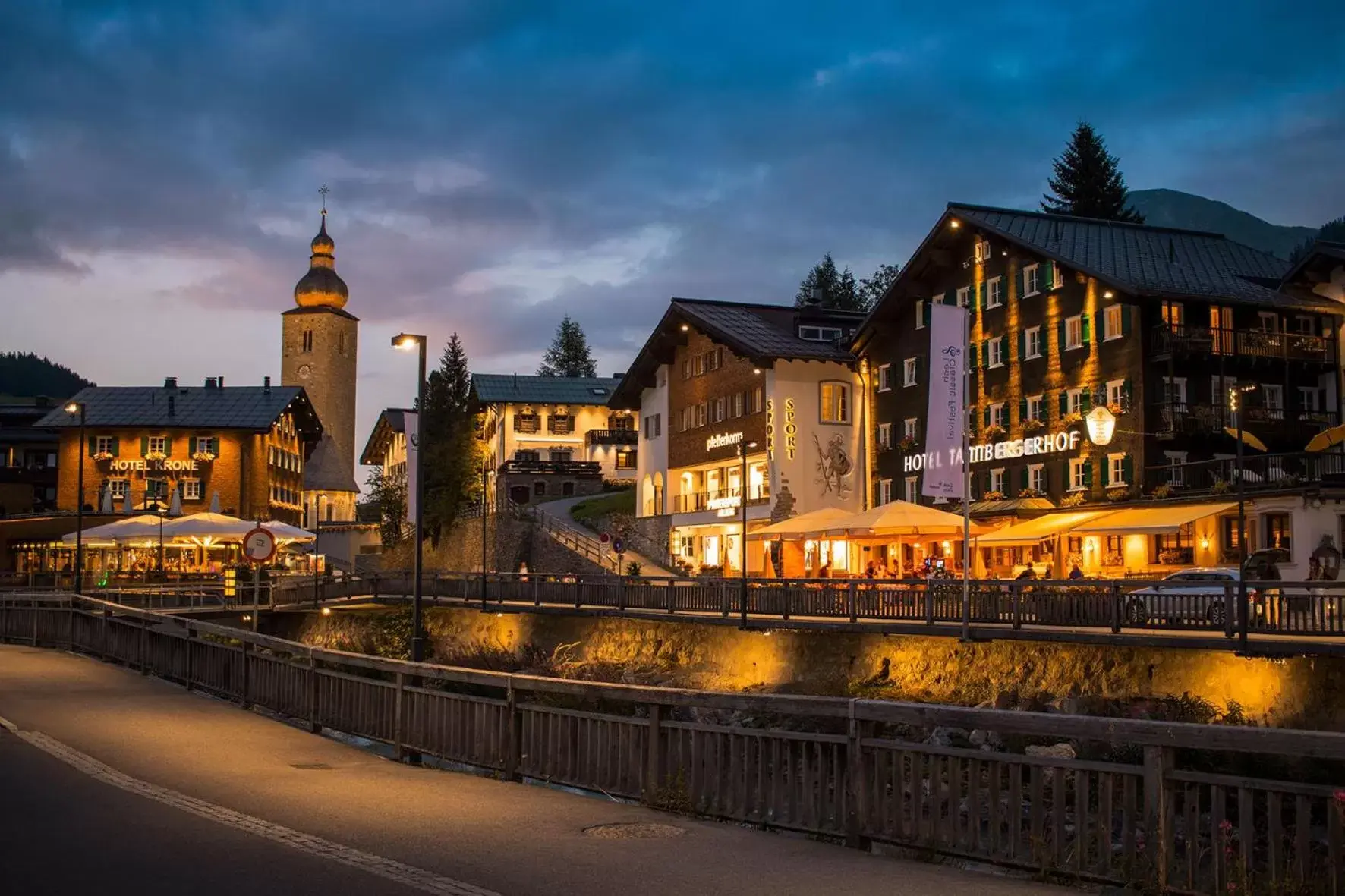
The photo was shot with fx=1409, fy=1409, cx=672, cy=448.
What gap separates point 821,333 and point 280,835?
5629cm

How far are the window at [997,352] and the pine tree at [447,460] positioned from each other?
36.4 metres

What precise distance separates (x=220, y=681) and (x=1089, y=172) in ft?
253

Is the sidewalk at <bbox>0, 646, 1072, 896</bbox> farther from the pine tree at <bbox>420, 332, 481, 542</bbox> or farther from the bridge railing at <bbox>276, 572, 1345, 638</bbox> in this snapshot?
the pine tree at <bbox>420, 332, 481, 542</bbox>

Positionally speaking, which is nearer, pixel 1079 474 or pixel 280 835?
pixel 280 835

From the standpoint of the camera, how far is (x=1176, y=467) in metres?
43.0

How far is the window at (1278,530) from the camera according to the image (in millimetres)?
39312

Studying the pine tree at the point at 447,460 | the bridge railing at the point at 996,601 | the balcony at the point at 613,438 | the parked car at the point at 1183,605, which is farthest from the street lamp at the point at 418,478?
the balcony at the point at 613,438

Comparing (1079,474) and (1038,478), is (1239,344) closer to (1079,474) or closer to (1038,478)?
(1079,474)

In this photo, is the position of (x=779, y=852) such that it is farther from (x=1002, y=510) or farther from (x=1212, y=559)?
(x=1002, y=510)

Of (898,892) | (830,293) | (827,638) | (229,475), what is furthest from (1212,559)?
(830,293)

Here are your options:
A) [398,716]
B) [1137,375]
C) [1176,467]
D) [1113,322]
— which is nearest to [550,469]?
[1113,322]

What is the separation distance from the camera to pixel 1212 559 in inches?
1607

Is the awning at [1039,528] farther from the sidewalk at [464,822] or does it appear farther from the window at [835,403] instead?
the sidewalk at [464,822]

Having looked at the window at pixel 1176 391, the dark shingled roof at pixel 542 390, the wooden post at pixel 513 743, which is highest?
the dark shingled roof at pixel 542 390
